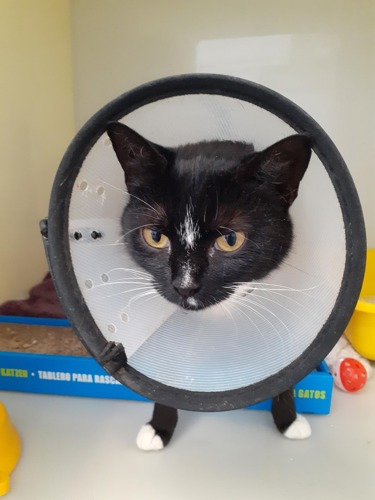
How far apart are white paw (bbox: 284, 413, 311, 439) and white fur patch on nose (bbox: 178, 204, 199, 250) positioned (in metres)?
0.39

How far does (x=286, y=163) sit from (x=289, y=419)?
0.46 m

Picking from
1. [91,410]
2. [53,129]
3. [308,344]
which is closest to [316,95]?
[53,129]

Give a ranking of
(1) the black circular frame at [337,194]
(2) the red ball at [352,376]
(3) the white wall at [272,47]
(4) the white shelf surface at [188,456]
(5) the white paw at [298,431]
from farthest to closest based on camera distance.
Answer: (3) the white wall at [272,47] < (2) the red ball at [352,376] < (5) the white paw at [298,431] < (4) the white shelf surface at [188,456] < (1) the black circular frame at [337,194]

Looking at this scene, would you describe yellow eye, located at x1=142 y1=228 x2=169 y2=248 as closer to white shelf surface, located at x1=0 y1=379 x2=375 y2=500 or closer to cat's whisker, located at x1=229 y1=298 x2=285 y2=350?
cat's whisker, located at x1=229 y1=298 x2=285 y2=350

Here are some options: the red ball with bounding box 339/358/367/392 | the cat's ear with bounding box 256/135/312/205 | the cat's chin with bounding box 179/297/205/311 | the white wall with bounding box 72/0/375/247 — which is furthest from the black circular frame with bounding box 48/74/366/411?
the white wall with bounding box 72/0/375/247

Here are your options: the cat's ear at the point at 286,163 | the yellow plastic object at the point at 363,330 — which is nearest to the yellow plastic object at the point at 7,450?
the cat's ear at the point at 286,163

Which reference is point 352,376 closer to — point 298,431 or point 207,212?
point 298,431

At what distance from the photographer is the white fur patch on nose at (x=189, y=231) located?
2.23ft

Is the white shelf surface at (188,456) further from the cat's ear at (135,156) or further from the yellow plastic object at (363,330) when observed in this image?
the cat's ear at (135,156)

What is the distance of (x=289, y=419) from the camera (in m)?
0.82

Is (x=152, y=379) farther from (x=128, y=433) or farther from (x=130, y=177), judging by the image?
(x=130, y=177)

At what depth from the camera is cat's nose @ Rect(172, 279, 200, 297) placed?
0.66m

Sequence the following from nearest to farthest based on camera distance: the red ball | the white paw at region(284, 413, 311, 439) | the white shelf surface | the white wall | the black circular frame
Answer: the black circular frame < the white shelf surface < the white paw at region(284, 413, 311, 439) < the red ball < the white wall

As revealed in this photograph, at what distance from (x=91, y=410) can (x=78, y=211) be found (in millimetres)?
411
